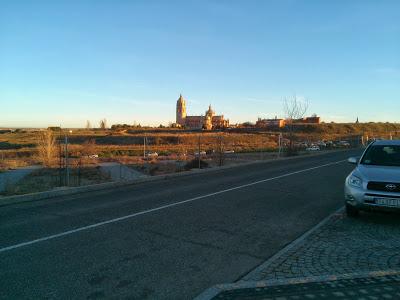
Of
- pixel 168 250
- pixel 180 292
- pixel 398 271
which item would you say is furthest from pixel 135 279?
pixel 398 271

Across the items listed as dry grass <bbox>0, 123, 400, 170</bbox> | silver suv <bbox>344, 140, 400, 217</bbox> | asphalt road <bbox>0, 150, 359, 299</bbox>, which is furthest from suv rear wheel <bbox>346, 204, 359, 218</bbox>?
dry grass <bbox>0, 123, 400, 170</bbox>

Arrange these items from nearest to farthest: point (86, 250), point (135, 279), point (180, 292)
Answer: point (180, 292), point (135, 279), point (86, 250)

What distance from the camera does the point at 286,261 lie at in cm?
508

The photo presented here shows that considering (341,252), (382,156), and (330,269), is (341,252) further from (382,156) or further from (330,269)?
(382,156)

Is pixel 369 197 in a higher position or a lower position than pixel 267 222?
higher

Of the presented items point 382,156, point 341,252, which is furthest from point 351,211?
point 341,252

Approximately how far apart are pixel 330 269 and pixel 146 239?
2.95 metres

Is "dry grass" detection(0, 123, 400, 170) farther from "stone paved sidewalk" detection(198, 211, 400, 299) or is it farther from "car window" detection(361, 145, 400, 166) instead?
"stone paved sidewalk" detection(198, 211, 400, 299)

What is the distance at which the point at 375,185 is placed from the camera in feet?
23.1

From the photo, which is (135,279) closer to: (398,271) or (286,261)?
(286,261)

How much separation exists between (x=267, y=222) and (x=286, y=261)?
235cm

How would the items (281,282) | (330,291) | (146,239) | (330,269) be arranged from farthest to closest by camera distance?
1. (146,239)
2. (330,269)
3. (281,282)
4. (330,291)

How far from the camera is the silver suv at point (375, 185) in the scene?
684cm

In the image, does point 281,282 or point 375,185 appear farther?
point 375,185
